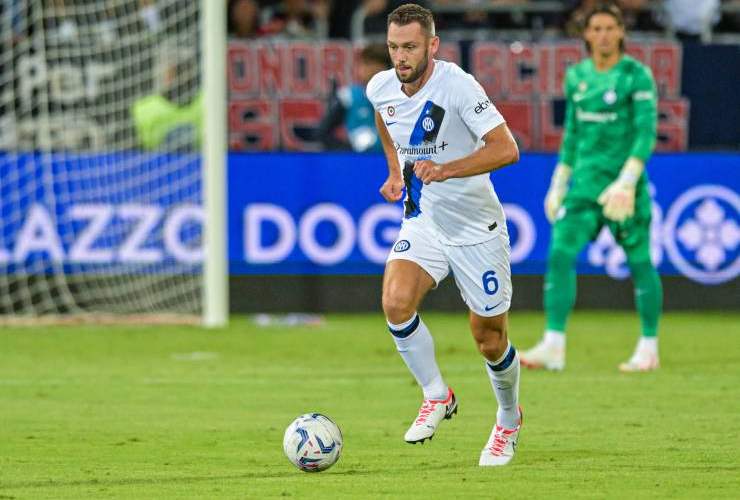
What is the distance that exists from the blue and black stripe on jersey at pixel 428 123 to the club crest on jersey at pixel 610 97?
370 centimetres

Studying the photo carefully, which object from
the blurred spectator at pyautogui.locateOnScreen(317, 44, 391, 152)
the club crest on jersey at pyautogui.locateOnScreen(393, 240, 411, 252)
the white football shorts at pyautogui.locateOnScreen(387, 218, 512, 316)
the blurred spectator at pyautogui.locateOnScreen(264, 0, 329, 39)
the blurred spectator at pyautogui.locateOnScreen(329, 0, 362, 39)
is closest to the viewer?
the white football shorts at pyautogui.locateOnScreen(387, 218, 512, 316)

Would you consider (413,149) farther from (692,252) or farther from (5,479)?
(692,252)

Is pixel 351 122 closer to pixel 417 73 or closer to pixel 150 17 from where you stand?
pixel 150 17

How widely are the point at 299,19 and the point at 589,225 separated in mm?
7000

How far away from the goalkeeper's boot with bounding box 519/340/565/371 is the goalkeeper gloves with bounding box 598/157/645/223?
0.96 m

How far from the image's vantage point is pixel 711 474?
655 centimetres

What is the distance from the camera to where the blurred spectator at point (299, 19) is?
16609 mm

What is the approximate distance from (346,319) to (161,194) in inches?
78.2

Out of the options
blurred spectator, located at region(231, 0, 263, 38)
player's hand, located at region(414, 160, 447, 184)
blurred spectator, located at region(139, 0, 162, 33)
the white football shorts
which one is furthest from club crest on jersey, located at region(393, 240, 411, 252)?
blurred spectator, located at region(231, 0, 263, 38)

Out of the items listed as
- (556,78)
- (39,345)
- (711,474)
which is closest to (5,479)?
(711,474)

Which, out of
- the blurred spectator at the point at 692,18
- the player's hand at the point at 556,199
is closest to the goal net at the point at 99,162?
the player's hand at the point at 556,199

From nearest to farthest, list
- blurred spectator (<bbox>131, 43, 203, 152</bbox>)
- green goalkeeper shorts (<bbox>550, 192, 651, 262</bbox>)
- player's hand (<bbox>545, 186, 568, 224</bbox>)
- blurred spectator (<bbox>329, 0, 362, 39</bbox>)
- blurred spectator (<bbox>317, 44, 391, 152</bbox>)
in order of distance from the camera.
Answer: green goalkeeper shorts (<bbox>550, 192, 651, 262</bbox>), player's hand (<bbox>545, 186, 568, 224</bbox>), blurred spectator (<bbox>131, 43, 203, 152</bbox>), blurred spectator (<bbox>317, 44, 391, 152</bbox>), blurred spectator (<bbox>329, 0, 362, 39</bbox>)

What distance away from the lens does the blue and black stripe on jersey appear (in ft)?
23.0

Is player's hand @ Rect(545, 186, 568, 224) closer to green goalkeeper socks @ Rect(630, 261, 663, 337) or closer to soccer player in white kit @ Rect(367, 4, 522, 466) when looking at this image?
green goalkeeper socks @ Rect(630, 261, 663, 337)
